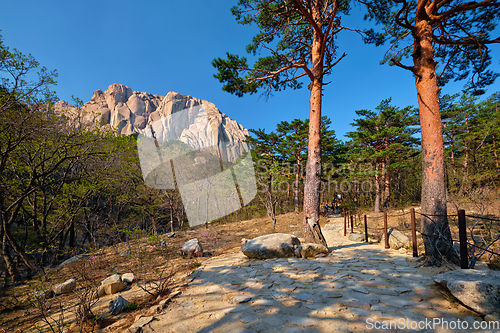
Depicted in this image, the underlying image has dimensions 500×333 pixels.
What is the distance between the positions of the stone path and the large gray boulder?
0.39ft

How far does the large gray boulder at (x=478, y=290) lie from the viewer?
184 centimetres

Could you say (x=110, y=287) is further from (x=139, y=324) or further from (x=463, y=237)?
(x=463, y=237)

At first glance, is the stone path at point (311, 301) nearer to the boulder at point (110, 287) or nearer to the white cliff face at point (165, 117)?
the boulder at point (110, 287)

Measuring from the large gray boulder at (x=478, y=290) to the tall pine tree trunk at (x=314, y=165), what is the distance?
3.17 meters

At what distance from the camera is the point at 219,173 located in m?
18.7

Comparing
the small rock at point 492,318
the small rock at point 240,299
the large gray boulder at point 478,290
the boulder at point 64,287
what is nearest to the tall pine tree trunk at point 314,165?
the large gray boulder at point 478,290

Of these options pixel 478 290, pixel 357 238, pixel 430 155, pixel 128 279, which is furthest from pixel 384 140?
pixel 128 279

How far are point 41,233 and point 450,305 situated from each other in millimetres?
12210

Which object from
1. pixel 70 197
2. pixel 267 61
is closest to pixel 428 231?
pixel 267 61

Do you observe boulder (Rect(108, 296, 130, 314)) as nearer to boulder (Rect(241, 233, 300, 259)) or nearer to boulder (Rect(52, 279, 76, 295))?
boulder (Rect(241, 233, 300, 259))

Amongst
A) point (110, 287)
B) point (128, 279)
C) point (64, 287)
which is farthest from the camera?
point (64, 287)

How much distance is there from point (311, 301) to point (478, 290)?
1.67 metres

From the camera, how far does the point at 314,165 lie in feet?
18.6

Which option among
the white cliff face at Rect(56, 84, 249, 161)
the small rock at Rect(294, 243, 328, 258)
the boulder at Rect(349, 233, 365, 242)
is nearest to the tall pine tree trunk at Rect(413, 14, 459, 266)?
the small rock at Rect(294, 243, 328, 258)
